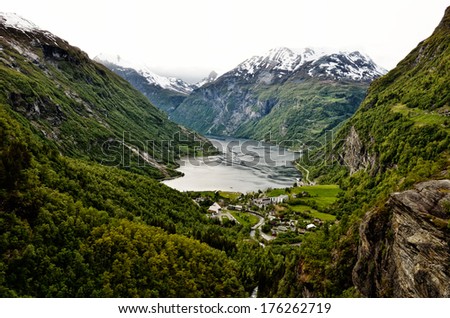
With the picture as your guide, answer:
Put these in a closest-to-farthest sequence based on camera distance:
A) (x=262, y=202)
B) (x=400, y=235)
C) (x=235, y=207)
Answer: (x=400, y=235) < (x=235, y=207) < (x=262, y=202)

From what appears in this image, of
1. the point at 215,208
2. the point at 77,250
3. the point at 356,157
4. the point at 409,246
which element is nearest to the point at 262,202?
the point at 215,208

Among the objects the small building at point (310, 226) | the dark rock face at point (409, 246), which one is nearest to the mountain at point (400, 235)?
the dark rock face at point (409, 246)

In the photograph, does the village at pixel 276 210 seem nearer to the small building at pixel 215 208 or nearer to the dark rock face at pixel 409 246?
the small building at pixel 215 208

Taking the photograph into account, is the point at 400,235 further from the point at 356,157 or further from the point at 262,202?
the point at 356,157

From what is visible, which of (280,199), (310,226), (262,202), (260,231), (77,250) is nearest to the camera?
(77,250)

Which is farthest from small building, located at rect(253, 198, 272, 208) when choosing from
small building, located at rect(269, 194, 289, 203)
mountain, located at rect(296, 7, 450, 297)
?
mountain, located at rect(296, 7, 450, 297)

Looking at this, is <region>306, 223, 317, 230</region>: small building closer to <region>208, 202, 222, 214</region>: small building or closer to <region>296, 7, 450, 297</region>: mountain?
<region>296, 7, 450, 297</region>: mountain

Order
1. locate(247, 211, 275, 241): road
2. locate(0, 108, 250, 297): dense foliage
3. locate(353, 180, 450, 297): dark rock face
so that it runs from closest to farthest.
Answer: locate(353, 180, 450, 297): dark rock face, locate(0, 108, 250, 297): dense foliage, locate(247, 211, 275, 241): road
